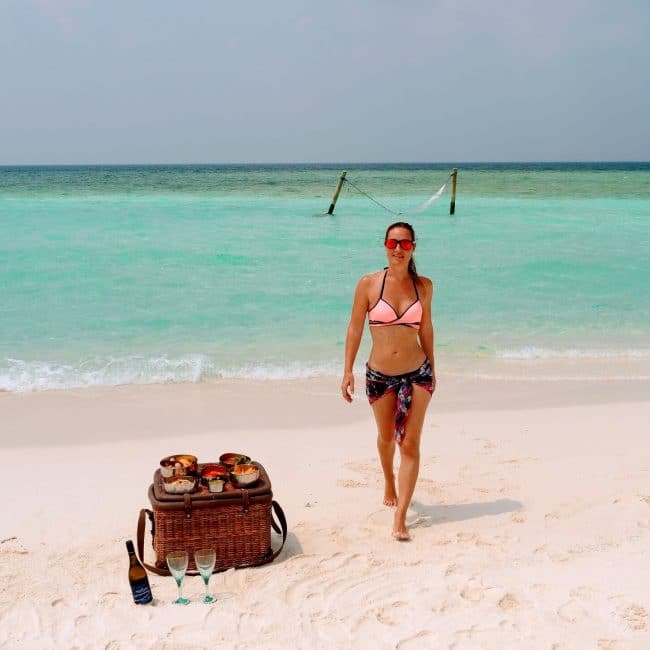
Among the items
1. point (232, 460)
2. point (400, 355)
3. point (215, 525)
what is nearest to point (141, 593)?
point (215, 525)

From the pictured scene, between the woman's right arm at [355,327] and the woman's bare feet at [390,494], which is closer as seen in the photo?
the woman's right arm at [355,327]

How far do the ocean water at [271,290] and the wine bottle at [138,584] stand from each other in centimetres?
444

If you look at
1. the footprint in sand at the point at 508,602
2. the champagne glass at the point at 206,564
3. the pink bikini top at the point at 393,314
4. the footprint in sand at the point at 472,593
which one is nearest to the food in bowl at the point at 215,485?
the champagne glass at the point at 206,564

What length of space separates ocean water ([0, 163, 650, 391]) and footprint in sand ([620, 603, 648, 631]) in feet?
16.4

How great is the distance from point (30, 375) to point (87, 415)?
5.74 feet

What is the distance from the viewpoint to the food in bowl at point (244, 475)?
3.84 meters

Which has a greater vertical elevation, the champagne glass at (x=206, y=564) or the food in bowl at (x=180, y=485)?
the food in bowl at (x=180, y=485)

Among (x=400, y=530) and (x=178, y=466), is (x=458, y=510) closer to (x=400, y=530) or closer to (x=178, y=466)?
(x=400, y=530)

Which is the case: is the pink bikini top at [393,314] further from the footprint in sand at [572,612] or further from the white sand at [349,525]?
the footprint in sand at [572,612]

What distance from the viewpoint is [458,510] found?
4.58 meters

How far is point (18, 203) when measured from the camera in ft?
110

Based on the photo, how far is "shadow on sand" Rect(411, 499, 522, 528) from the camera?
4.44 m

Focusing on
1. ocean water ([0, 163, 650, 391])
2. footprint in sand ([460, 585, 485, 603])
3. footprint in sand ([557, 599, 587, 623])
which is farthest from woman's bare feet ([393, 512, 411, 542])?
ocean water ([0, 163, 650, 391])

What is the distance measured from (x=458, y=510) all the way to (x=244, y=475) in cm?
142
